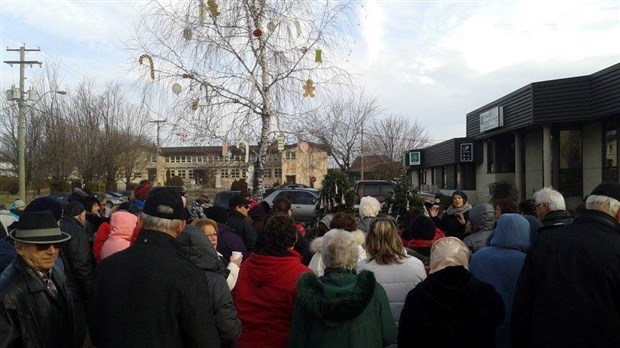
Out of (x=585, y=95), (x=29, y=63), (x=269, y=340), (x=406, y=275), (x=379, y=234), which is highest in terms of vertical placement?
(x=29, y=63)

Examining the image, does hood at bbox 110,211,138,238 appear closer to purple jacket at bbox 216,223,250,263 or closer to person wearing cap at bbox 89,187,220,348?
purple jacket at bbox 216,223,250,263

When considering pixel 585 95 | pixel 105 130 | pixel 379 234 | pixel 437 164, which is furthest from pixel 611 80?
pixel 105 130

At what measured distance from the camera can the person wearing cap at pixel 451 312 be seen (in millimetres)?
3604

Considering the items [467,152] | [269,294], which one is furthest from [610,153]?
Answer: [269,294]

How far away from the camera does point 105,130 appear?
40.6 metres

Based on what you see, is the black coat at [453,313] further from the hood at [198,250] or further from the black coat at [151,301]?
the hood at [198,250]

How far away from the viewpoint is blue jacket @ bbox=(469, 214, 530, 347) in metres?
4.45

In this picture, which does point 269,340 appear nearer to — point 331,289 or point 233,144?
point 331,289

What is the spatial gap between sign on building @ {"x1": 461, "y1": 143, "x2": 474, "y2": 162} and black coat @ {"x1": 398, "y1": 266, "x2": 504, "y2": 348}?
2975 cm

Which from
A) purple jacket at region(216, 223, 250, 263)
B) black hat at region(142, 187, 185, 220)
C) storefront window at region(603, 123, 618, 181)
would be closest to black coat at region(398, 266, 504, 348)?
black hat at region(142, 187, 185, 220)

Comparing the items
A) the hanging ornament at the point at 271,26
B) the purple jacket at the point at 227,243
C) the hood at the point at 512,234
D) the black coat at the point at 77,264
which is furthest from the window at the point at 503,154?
the black coat at the point at 77,264

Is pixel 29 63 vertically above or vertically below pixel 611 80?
above

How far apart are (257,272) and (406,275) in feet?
3.76

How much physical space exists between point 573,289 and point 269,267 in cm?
206
